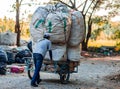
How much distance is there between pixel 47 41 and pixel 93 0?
2857cm

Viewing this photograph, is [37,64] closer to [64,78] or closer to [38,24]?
[38,24]

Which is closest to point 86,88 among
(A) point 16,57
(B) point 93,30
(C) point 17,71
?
(C) point 17,71

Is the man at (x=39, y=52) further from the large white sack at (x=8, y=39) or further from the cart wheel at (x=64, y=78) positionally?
→ the large white sack at (x=8, y=39)

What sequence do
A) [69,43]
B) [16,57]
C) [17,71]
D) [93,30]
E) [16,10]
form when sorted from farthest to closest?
1. [93,30]
2. [16,10]
3. [16,57]
4. [17,71]
5. [69,43]

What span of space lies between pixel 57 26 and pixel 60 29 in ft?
0.48

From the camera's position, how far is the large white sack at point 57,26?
43.8ft

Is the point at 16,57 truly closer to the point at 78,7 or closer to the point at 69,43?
the point at 69,43

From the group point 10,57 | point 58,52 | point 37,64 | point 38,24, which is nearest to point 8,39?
point 10,57

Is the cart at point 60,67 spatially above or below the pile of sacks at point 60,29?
below

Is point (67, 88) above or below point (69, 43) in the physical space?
below

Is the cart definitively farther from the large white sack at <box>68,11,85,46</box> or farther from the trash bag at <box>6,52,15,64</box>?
the trash bag at <box>6,52,15,64</box>

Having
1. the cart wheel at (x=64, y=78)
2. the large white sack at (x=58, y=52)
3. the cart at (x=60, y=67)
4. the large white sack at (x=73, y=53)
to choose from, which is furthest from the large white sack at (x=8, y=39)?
the large white sack at (x=58, y=52)

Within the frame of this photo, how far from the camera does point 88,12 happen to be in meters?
42.1

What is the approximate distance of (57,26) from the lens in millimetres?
13383
